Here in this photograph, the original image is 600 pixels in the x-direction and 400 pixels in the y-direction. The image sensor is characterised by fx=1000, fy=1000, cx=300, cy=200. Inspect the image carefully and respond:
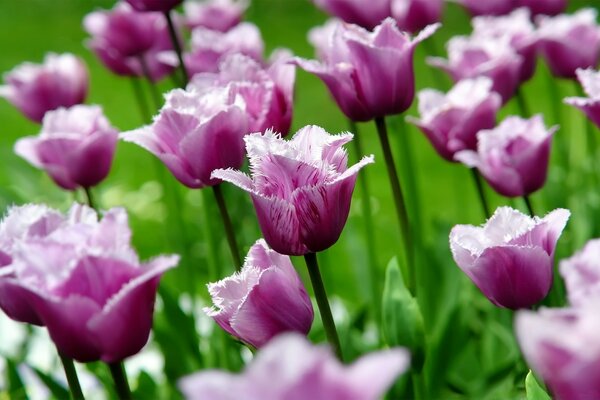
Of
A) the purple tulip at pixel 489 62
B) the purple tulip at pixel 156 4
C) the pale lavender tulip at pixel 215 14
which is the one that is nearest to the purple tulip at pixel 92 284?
the purple tulip at pixel 156 4

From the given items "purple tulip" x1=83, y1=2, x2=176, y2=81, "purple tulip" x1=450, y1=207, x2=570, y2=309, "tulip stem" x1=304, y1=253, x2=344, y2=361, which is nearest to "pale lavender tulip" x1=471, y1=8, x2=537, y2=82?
"purple tulip" x1=83, y1=2, x2=176, y2=81

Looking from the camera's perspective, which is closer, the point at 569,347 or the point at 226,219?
the point at 569,347

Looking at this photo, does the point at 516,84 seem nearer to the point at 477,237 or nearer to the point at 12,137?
the point at 477,237

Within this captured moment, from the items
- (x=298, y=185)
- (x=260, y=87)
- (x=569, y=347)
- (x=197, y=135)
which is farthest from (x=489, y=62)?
(x=569, y=347)

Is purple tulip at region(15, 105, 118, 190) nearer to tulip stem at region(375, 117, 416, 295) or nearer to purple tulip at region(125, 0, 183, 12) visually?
purple tulip at region(125, 0, 183, 12)

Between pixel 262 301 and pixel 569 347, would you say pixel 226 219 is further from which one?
pixel 569 347
